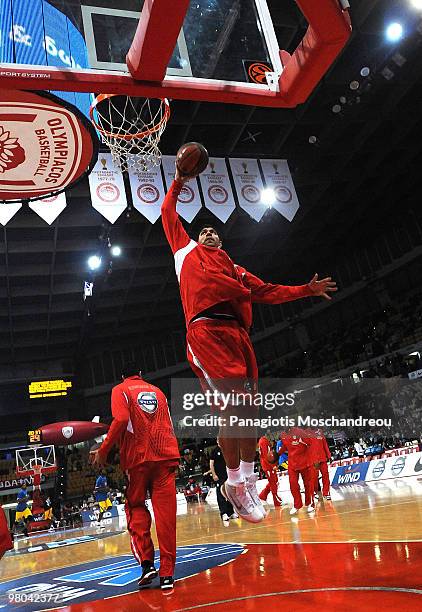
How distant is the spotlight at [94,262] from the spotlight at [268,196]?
739 cm

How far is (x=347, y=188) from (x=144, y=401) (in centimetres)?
1581

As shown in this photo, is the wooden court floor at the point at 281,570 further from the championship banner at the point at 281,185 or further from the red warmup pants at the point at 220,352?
the championship banner at the point at 281,185

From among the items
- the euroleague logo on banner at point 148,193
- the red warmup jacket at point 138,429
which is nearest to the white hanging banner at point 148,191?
the euroleague logo on banner at point 148,193

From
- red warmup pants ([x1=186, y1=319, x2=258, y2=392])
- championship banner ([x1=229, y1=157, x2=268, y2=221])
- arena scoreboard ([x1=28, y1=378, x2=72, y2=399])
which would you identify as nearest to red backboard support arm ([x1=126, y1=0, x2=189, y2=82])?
red warmup pants ([x1=186, y1=319, x2=258, y2=392])

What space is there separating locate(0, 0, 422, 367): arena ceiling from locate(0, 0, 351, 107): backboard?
238cm

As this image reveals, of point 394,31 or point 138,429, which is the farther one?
point 394,31

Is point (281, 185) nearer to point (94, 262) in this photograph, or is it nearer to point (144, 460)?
point (94, 262)

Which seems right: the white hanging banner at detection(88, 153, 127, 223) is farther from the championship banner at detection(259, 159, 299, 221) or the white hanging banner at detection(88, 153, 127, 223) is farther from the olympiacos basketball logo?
the olympiacos basketball logo

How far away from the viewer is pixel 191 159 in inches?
118

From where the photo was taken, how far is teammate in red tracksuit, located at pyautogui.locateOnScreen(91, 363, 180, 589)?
4.11m

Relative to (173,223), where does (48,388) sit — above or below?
above

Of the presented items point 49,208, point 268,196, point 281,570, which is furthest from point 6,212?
point 281,570

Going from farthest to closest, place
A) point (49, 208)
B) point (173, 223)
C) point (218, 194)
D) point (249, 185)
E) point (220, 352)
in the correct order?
point (249, 185)
point (218, 194)
point (49, 208)
point (173, 223)
point (220, 352)

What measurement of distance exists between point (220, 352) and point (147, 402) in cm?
188
